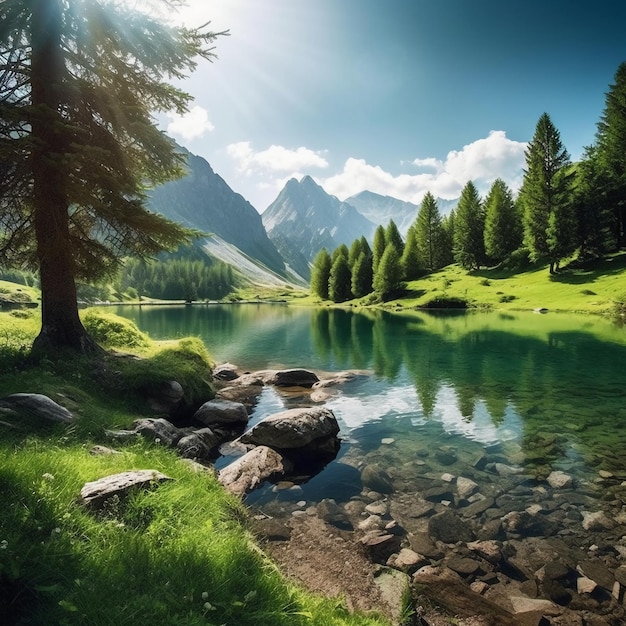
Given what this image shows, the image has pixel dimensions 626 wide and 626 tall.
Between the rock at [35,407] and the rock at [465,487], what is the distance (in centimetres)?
1041

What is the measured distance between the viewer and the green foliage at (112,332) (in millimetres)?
21750

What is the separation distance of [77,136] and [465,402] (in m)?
20.9

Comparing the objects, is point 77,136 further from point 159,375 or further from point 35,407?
point 35,407

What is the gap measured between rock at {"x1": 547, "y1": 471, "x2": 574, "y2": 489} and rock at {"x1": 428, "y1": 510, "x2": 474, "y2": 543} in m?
3.67

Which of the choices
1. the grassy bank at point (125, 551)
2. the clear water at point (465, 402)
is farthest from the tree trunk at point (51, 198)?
the clear water at point (465, 402)

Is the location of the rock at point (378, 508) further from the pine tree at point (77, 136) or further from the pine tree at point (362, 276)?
the pine tree at point (362, 276)

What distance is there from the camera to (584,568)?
8.07 metres

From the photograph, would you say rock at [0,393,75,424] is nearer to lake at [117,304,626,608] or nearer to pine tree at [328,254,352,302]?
lake at [117,304,626,608]

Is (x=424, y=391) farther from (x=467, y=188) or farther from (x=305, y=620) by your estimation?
(x=467, y=188)

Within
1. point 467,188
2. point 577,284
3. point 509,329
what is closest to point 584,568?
point 509,329

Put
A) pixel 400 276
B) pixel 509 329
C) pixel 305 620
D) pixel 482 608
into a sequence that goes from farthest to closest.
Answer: pixel 400 276, pixel 509 329, pixel 482 608, pixel 305 620

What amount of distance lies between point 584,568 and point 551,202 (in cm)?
9429

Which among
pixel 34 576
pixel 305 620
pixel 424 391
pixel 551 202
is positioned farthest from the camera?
pixel 551 202

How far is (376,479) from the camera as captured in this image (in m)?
12.0
